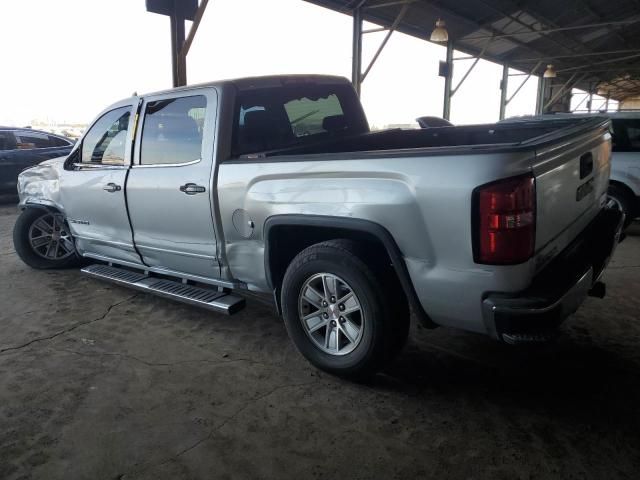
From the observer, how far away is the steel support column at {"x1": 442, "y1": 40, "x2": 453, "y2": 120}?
15.4 m

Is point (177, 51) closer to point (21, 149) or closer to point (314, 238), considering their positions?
point (21, 149)

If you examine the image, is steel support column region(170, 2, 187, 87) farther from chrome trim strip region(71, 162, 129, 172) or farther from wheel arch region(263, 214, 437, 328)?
wheel arch region(263, 214, 437, 328)

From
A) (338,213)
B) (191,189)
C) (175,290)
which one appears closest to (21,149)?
(175,290)

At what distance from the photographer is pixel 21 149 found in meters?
9.23

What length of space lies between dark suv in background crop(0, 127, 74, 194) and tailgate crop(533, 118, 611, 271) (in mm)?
9387

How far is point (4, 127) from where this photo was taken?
9.12 metres

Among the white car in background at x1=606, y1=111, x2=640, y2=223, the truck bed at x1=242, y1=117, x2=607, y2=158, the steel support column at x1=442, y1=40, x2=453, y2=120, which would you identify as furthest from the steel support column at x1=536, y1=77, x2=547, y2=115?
the truck bed at x1=242, y1=117, x2=607, y2=158

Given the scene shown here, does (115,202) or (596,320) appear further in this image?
(115,202)

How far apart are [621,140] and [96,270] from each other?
6.07 metres

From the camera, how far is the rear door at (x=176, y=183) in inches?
125

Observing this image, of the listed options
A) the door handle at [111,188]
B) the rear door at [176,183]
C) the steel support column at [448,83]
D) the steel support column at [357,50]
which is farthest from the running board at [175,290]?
the steel support column at [448,83]

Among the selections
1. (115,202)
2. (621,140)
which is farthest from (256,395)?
(621,140)

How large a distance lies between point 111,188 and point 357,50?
952 centimetres

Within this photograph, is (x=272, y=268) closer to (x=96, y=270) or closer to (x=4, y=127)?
(x=96, y=270)
